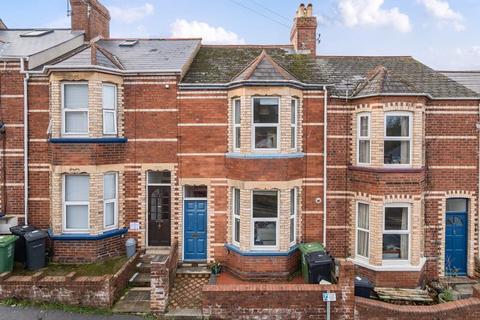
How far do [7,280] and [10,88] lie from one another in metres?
6.16

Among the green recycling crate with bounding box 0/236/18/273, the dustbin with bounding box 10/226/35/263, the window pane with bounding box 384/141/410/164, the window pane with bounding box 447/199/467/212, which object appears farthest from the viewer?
the window pane with bounding box 447/199/467/212

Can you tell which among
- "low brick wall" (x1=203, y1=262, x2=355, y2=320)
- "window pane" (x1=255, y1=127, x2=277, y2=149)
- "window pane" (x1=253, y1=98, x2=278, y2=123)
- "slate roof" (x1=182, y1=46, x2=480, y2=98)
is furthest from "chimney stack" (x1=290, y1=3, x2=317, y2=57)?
"low brick wall" (x1=203, y1=262, x2=355, y2=320)

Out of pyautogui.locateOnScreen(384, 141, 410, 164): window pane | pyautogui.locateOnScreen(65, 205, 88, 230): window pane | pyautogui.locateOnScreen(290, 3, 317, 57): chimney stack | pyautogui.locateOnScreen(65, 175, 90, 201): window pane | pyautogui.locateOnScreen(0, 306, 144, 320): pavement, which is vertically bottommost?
pyautogui.locateOnScreen(0, 306, 144, 320): pavement

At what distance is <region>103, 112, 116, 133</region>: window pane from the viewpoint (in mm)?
10367

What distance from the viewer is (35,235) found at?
380 inches

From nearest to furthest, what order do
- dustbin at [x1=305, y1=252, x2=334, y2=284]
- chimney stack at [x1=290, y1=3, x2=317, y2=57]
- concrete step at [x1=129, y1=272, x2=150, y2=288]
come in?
dustbin at [x1=305, y1=252, x2=334, y2=284] < concrete step at [x1=129, y1=272, x2=150, y2=288] < chimney stack at [x1=290, y1=3, x2=317, y2=57]

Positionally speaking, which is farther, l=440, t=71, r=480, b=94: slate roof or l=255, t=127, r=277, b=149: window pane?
l=440, t=71, r=480, b=94: slate roof

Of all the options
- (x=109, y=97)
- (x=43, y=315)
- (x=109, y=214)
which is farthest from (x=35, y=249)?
(x=109, y=97)

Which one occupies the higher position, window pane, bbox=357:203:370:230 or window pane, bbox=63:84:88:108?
window pane, bbox=63:84:88:108

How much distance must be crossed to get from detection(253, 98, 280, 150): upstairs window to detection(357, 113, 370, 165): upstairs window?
2.73 meters

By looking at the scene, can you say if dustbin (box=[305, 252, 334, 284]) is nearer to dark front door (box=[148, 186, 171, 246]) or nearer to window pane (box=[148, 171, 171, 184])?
dark front door (box=[148, 186, 171, 246])

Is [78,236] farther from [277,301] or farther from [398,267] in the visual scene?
[398,267]

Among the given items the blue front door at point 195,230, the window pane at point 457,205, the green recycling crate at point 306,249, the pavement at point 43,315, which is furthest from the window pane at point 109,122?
the window pane at point 457,205

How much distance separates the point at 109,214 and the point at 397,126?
953 cm
